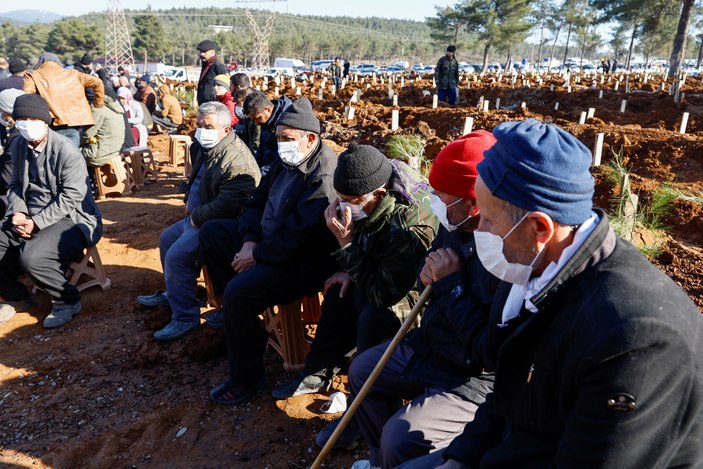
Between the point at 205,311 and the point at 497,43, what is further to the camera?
the point at 497,43

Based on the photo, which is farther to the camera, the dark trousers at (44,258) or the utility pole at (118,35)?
the utility pole at (118,35)

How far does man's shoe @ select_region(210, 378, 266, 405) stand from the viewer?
3357 mm

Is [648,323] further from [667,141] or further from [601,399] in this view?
[667,141]

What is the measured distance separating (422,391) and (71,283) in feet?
12.0

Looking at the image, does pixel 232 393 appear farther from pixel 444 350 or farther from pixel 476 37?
pixel 476 37

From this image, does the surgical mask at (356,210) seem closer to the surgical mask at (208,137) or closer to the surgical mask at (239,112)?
the surgical mask at (208,137)

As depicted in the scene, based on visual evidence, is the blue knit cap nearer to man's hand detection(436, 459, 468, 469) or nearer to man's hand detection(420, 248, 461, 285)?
man's hand detection(420, 248, 461, 285)

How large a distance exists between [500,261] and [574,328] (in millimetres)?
339

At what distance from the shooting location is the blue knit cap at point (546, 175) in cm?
135

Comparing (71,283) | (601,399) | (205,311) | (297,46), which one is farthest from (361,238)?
(297,46)

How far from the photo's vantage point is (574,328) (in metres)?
1.29

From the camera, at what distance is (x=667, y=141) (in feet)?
26.1

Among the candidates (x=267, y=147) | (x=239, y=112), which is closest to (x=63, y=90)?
(x=239, y=112)

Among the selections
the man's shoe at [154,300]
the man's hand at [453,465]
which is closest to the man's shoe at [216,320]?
the man's shoe at [154,300]
